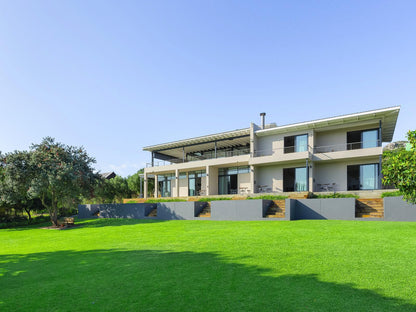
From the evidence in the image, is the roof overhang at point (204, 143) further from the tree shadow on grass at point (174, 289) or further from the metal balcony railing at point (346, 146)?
the tree shadow on grass at point (174, 289)

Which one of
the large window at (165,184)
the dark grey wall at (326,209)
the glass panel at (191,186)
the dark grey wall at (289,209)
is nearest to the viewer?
the dark grey wall at (326,209)

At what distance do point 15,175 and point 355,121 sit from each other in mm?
27316

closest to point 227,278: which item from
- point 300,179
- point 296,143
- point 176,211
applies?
point 176,211

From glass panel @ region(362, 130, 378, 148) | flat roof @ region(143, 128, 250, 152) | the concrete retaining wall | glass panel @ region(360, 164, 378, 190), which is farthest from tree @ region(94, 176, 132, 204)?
glass panel @ region(362, 130, 378, 148)

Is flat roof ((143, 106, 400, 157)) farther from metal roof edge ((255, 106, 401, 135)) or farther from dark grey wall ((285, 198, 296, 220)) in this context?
dark grey wall ((285, 198, 296, 220))

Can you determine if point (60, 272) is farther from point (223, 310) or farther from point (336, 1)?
point (336, 1)

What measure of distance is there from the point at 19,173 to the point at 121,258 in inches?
667

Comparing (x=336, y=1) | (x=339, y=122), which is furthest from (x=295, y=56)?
(x=339, y=122)

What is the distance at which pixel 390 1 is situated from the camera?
11367 millimetres

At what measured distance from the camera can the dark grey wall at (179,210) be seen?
64.1 ft

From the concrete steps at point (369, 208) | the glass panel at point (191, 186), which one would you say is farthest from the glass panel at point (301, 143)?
the glass panel at point (191, 186)

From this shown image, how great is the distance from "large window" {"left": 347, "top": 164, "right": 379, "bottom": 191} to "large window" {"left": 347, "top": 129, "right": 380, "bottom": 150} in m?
1.72

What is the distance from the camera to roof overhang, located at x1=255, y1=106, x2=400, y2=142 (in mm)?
19391

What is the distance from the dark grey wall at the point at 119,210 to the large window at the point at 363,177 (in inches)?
682
